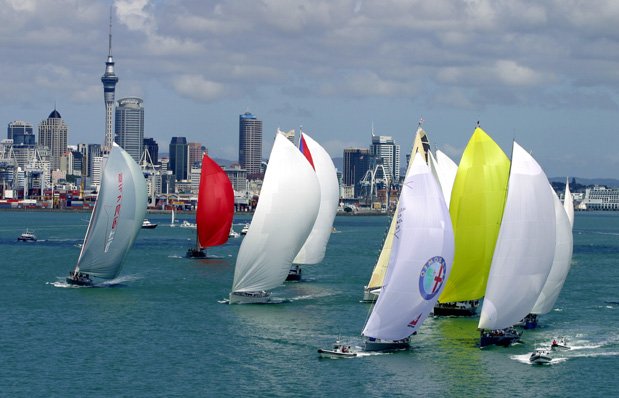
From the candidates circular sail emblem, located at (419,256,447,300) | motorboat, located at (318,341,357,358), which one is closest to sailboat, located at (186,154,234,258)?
motorboat, located at (318,341,357,358)

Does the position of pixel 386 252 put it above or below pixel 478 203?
below

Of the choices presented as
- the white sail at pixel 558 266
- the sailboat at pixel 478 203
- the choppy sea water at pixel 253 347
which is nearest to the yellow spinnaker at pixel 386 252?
the choppy sea water at pixel 253 347

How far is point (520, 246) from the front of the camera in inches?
2210

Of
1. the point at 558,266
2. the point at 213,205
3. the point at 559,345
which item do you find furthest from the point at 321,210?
the point at 559,345

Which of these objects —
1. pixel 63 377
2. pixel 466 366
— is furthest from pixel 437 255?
pixel 63 377

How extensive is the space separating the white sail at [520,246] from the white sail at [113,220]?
33.9 m

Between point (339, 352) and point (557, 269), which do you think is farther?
point (557, 269)

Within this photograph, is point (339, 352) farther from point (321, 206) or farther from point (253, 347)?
point (321, 206)

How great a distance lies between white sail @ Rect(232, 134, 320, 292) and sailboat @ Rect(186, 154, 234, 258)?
1311 inches

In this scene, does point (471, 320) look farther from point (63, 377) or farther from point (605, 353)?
point (63, 377)

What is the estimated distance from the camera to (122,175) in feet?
275

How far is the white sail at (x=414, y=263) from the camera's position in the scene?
5572 centimetres

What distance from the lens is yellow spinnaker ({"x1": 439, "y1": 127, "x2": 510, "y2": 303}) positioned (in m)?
65.4

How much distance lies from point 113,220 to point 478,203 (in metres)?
28.4
